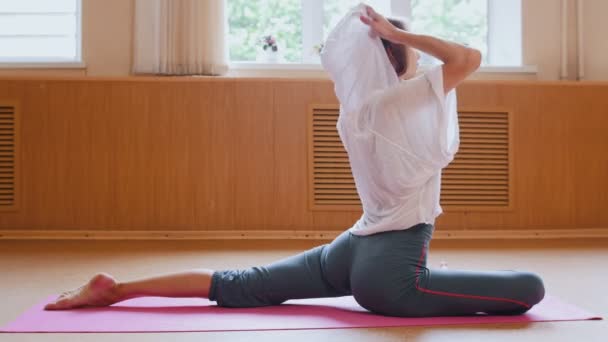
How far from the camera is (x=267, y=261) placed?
3072 mm

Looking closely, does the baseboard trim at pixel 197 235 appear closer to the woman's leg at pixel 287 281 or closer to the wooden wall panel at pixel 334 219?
the wooden wall panel at pixel 334 219

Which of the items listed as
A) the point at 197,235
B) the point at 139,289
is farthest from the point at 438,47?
the point at 197,235

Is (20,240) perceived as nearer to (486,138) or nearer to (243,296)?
(243,296)

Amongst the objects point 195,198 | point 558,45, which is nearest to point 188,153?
point 195,198

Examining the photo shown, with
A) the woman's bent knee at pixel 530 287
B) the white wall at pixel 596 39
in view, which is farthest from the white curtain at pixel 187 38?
the woman's bent knee at pixel 530 287

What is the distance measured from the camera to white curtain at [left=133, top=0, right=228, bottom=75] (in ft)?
14.3

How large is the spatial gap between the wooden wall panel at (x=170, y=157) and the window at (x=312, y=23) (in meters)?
0.68

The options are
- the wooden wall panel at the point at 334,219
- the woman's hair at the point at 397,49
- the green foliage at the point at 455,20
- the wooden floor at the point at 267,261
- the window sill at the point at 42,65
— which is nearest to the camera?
the wooden floor at the point at 267,261

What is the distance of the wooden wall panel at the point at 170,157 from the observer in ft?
13.5

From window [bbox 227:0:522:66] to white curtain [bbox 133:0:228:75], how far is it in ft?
1.36

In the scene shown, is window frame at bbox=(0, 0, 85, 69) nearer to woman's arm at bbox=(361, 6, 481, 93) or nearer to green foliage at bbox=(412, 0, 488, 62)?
green foliage at bbox=(412, 0, 488, 62)

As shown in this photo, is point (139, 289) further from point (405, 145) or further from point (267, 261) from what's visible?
point (267, 261)

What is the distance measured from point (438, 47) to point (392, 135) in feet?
0.80

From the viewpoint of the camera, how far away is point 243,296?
1.91 meters
